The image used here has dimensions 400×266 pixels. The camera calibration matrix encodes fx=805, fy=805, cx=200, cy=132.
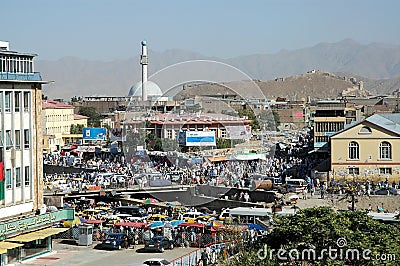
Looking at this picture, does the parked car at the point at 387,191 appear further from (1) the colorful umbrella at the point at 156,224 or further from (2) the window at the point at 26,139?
(2) the window at the point at 26,139

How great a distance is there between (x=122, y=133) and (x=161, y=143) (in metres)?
10.7

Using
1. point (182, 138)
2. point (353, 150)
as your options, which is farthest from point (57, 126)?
point (353, 150)

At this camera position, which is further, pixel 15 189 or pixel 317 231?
pixel 15 189

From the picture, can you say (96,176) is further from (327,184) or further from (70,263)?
(70,263)

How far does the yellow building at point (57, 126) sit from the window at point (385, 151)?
130 feet

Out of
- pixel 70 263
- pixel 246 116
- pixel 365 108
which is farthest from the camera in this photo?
pixel 365 108

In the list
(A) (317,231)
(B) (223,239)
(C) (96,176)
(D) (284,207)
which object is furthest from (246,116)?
(A) (317,231)

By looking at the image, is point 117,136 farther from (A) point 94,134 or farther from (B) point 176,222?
(B) point 176,222

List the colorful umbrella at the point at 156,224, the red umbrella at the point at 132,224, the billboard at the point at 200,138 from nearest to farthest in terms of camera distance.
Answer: the colorful umbrella at the point at 156,224, the red umbrella at the point at 132,224, the billboard at the point at 200,138

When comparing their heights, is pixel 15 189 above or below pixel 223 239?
above

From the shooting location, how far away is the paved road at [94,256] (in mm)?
25250

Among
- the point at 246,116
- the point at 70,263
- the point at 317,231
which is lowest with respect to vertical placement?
the point at 70,263

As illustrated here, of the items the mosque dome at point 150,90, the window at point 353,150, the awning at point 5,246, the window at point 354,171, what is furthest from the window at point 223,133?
the mosque dome at point 150,90

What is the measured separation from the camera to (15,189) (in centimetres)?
2558
